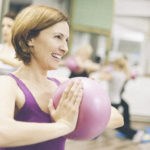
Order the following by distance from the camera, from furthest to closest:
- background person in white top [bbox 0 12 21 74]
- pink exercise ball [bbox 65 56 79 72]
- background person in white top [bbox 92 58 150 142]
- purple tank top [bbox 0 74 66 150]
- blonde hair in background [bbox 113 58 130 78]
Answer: blonde hair in background [bbox 113 58 130 78] < background person in white top [bbox 92 58 150 142] < pink exercise ball [bbox 65 56 79 72] < background person in white top [bbox 0 12 21 74] < purple tank top [bbox 0 74 66 150]

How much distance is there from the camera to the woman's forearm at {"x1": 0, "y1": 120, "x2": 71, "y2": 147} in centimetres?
63

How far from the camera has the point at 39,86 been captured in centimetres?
87

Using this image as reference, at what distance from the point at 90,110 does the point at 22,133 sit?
25 cm

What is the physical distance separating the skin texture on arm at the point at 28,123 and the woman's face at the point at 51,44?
13 centimetres

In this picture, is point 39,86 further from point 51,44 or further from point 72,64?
point 72,64

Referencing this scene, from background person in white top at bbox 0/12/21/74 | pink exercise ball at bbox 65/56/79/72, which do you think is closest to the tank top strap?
background person in white top at bbox 0/12/21/74

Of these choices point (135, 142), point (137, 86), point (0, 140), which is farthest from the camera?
point (137, 86)

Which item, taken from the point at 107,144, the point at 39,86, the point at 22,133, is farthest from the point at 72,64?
the point at 22,133

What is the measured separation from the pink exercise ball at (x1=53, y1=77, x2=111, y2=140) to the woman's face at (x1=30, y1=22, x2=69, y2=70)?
0.10 m

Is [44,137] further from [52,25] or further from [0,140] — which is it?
[52,25]

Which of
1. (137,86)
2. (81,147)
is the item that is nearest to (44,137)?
(81,147)

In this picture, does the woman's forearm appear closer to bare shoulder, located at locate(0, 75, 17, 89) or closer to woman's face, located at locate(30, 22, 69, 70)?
bare shoulder, located at locate(0, 75, 17, 89)

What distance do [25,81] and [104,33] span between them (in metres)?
4.13

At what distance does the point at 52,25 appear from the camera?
31.4 inches
